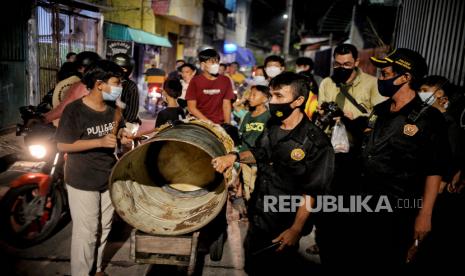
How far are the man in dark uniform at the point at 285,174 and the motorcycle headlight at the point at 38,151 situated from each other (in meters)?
2.73

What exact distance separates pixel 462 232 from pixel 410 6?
524 cm

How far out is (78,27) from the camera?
35.8ft

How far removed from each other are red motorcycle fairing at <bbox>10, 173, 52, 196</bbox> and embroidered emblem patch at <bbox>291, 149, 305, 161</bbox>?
9.43ft

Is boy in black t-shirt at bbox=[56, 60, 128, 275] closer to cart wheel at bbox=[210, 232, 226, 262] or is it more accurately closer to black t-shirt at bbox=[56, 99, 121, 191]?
black t-shirt at bbox=[56, 99, 121, 191]

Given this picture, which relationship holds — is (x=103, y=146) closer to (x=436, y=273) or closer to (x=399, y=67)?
(x=399, y=67)

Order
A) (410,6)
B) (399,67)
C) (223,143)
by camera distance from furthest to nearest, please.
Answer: (410,6), (223,143), (399,67)

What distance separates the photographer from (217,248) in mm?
3787

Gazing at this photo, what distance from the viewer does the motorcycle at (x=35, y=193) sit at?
3.80 meters

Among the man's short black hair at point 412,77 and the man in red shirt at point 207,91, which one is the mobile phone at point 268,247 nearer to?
the man's short black hair at point 412,77

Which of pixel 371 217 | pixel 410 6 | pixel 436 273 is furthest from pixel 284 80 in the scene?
pixel 410 6

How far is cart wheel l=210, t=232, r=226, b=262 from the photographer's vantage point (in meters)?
3.76

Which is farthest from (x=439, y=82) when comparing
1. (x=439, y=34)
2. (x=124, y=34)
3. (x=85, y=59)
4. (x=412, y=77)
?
(x=124, y=34)

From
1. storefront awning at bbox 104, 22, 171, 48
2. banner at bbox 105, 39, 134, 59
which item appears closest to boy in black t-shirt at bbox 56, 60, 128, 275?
banner at bbox 105, 39, 134, 59

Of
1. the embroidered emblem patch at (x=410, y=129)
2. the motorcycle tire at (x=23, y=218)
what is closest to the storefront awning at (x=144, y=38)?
the motorcycle tire at (x=23, y=218)
